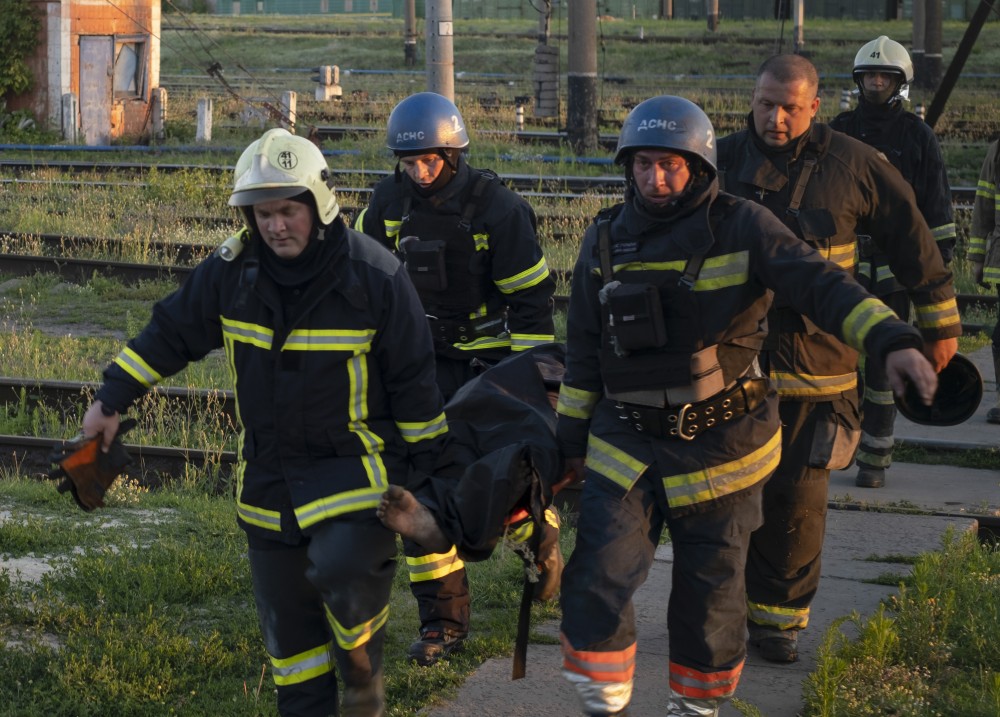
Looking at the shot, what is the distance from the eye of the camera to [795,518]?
5441mm

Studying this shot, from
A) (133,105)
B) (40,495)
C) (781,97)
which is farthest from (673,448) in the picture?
(133,105)

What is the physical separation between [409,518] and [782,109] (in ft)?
7.76

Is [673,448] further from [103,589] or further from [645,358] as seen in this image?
[103,589]

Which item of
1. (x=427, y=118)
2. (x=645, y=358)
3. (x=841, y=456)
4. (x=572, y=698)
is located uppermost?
(x=427, y=118)

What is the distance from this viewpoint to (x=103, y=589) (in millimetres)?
6082

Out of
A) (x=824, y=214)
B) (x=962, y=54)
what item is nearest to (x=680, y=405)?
(x=824, y=214)

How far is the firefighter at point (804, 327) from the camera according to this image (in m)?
5.45

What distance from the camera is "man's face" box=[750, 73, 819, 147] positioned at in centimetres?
555

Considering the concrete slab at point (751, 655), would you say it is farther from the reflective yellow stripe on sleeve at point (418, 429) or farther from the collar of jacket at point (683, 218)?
the collar of jacket at point (683, 218)

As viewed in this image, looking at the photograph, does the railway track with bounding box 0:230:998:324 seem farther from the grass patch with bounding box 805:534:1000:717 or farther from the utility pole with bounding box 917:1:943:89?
the utility pole with bounding box 917:1:943:89

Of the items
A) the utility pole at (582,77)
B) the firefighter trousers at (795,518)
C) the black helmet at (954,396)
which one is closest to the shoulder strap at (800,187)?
the firefighter trousers at (795,518)

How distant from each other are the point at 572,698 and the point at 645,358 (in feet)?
4.47

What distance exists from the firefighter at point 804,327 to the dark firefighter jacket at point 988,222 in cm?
407

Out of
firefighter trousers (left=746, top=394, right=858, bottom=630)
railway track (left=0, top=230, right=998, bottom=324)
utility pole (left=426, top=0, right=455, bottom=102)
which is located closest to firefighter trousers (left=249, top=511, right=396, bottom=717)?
firefighter trousers (left=746, top=394, right=858, bottom=630)
